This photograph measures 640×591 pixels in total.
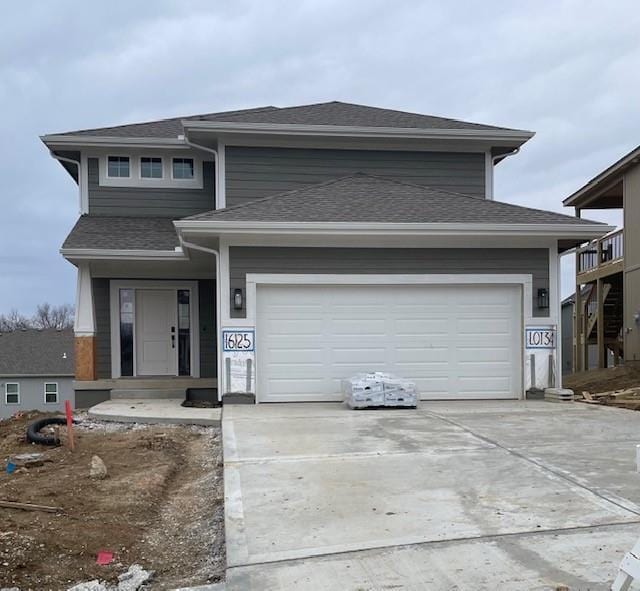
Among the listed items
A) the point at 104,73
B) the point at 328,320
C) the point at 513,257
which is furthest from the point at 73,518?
the point at 104,73

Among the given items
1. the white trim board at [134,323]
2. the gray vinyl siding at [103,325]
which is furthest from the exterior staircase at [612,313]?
the gray vinyl siding at [103,325]

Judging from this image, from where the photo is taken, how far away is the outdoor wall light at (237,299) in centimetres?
970

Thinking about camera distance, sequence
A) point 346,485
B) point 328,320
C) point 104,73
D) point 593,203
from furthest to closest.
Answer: point 593,203 < point 104,73 < point 328,320 < point 346,485

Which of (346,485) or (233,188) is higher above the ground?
(233,188)

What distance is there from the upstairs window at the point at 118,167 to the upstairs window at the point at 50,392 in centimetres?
2239

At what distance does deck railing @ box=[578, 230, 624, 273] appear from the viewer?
19.8 meters

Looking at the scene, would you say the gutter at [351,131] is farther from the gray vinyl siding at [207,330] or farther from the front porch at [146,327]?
the gray vinyl siding at [207,330]

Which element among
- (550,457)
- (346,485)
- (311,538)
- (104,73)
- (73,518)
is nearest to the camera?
(311,538)

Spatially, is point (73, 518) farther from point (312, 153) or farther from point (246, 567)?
point (312, 153)

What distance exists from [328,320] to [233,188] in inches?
143

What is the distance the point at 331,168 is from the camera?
486 inches

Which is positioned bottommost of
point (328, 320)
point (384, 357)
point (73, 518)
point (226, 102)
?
point (73, 518)

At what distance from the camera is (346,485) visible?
4.90 m

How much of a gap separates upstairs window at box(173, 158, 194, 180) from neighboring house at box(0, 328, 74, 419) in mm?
22044
